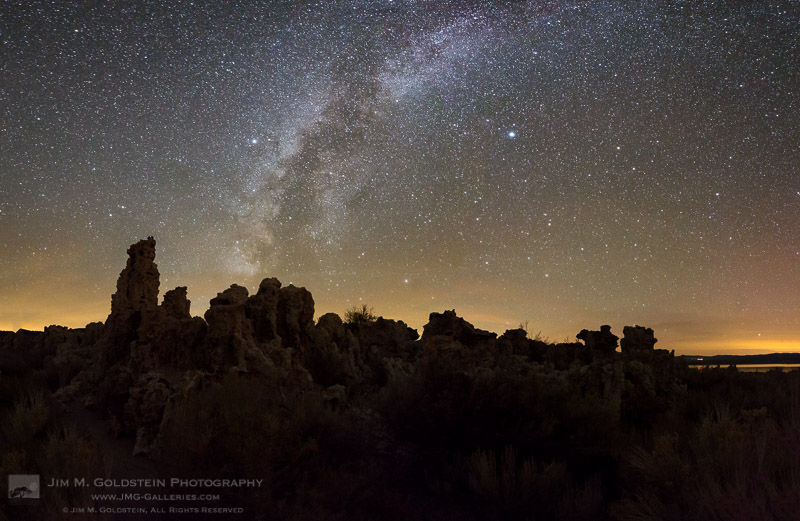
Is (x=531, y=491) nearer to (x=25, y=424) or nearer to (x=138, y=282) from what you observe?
(x=25, y=424)

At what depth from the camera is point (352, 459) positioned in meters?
7.28

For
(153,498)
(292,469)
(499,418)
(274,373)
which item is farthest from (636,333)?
(153,498)

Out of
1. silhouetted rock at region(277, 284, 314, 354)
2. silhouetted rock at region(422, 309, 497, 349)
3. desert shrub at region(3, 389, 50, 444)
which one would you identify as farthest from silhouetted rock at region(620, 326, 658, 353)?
desert shrub at region(3, 389, 50, 444)

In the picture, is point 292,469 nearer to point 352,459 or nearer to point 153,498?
point 352,459

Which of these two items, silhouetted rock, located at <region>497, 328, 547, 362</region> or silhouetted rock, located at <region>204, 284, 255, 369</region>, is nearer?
silhouetted rock, located at <region>204, 284, 255, 369</region>

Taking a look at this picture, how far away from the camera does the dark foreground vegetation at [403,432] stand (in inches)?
215

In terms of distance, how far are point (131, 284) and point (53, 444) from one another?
857 cm

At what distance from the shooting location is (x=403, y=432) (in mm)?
8023

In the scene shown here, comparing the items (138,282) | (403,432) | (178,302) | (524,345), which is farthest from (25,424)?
(524,345)

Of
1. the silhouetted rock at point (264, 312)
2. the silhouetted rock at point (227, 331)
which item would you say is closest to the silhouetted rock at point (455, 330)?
the silhouetted rock at point (264, 312)

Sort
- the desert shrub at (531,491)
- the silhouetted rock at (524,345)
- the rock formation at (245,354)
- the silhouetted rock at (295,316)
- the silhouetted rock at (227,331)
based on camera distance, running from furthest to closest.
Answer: the silhouetted rock at (524,345) → the silhouetted rock at (295,316) → the silhouetted rock at (227,331) → the rock formation at (245,354) → the desert shrub at (531,491)

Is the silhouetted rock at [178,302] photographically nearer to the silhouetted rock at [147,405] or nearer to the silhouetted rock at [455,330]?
the silhouetted rock at [147,405]

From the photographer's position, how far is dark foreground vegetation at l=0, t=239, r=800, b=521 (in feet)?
17.9

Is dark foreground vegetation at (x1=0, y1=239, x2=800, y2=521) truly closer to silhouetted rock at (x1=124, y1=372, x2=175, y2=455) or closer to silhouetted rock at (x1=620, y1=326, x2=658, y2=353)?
silhouetted rock at (x1=124, y1=372, x2=175, y2=455)
